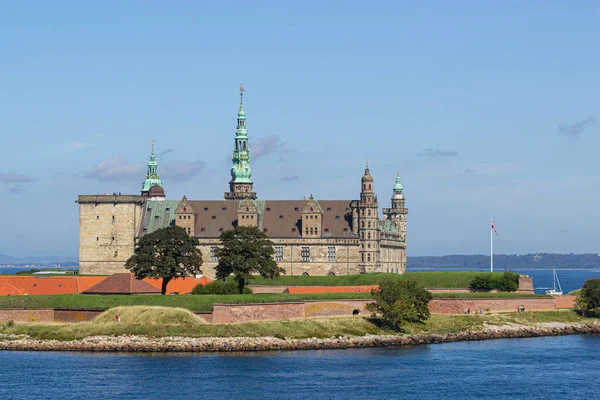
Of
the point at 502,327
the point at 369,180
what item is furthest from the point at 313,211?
the point at 502,327

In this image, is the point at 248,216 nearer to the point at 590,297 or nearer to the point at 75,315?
the point at 75,315

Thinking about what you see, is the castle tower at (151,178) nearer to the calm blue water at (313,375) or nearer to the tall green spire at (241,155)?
the tall green spire at (241,155)

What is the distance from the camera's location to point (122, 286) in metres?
97.2

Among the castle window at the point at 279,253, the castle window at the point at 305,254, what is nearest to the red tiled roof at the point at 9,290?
the castle window at the point at 279,253

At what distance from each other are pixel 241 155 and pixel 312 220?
1034 inches

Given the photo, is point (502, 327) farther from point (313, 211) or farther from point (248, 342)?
point (313, 211)

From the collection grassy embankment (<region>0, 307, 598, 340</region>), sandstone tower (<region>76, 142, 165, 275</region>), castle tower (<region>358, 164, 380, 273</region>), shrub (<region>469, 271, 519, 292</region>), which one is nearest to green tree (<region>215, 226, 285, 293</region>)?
grassy embankment (<region>0, 307, 598, 340</region>)

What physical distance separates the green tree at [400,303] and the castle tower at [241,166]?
54.3 meters

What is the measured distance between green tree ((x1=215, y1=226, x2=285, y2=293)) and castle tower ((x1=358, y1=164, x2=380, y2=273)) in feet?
86.1

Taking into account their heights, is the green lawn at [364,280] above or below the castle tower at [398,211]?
below

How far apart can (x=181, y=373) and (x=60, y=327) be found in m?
20.1

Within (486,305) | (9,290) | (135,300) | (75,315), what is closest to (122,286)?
(135,300)

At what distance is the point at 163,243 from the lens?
96.2m

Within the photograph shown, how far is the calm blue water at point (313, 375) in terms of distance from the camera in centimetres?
6369
